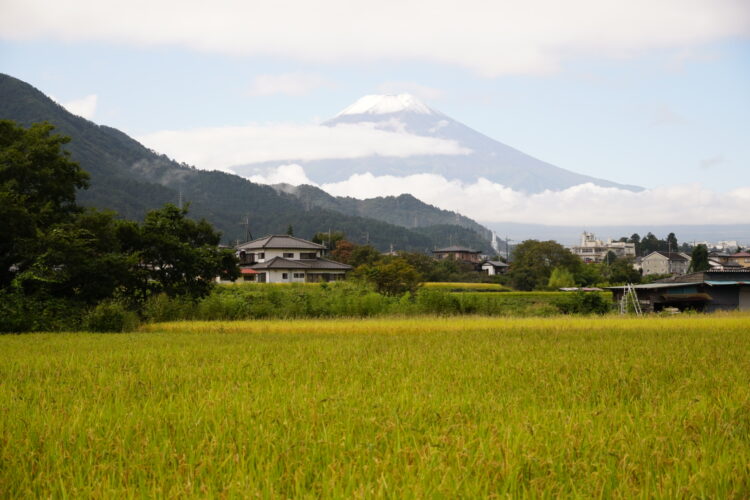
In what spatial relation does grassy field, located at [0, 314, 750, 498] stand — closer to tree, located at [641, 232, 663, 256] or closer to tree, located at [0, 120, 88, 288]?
tree, located at [0, 120, 88, 288]

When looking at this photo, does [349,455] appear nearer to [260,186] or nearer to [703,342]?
[703,342]

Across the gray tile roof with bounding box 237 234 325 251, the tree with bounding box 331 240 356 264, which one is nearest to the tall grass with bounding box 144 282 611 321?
the gray tile roof with bounding box 237 234 325 251

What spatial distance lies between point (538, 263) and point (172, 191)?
279 feet

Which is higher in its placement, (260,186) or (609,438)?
(260,186)

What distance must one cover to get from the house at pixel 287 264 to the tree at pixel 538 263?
19.0 meters

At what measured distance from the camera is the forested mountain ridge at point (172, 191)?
125m

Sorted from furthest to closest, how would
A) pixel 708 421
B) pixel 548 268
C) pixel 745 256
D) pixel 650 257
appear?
pixel 745 256 → pixel 650 257 → pixel 548 268 → pixel 708 421

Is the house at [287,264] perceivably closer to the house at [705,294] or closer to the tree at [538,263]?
the tree at [538,263]

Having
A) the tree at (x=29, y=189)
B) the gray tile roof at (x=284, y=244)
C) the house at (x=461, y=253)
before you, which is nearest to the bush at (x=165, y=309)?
the tree at (x=29, y=189)

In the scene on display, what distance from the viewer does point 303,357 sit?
10453 millimetres

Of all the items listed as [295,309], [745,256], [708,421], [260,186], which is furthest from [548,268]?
[260,186]

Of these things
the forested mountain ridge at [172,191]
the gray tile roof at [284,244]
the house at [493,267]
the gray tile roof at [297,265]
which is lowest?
the house at [493,267]

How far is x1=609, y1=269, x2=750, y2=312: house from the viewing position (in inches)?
1476

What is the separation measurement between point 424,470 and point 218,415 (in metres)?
2.30
